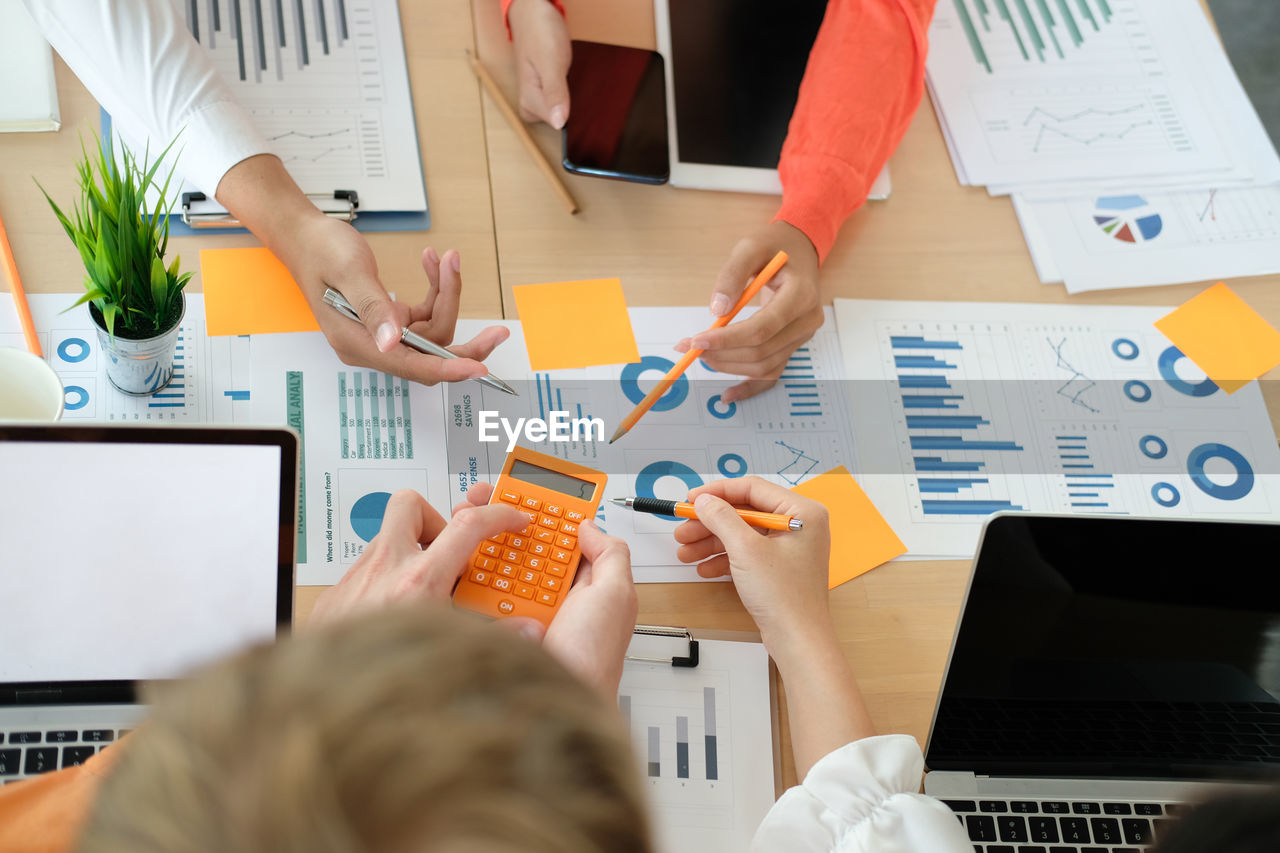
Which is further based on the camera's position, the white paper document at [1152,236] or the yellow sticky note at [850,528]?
the white paper document at [1152,236]

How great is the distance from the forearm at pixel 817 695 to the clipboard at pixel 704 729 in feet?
0.08

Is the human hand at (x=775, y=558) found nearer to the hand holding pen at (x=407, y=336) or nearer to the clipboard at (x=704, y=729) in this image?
the clipboard at (x=704, y=729)

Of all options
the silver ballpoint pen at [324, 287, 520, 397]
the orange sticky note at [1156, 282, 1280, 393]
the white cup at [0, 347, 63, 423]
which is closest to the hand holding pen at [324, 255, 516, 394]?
the silver ballpoint pen at [324, 287, 520, 397]

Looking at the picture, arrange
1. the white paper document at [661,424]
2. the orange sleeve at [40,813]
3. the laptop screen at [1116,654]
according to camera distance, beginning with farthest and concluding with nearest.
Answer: the white paper document at [661,424] < the laptop screen at [1116,654] < the orange sleeve at [40,813]

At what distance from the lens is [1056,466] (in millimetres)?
955

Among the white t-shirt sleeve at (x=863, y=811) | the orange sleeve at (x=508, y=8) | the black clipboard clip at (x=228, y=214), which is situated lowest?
the white t-shirt sleeve at (x=863, y=811)

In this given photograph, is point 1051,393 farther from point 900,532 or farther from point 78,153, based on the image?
point 78,153

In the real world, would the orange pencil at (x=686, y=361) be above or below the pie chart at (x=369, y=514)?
above

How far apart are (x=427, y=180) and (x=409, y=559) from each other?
0.48m

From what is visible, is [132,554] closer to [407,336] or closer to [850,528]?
[407,336]

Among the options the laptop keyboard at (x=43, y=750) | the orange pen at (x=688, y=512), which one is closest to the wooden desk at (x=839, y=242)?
the orange pen at (x=688, y=512)

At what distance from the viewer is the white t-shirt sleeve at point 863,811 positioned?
2.07 ft

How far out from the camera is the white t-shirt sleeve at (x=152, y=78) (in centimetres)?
89

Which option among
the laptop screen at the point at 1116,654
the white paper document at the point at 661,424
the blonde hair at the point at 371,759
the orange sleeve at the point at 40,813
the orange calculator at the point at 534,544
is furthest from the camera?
the white paper document at the point at 661,424
